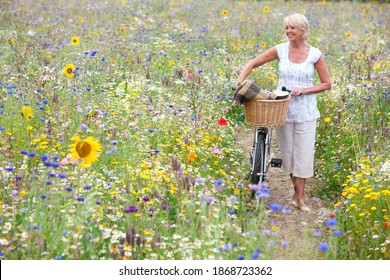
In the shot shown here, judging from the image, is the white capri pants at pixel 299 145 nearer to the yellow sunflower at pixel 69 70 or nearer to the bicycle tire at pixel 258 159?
the bicycle tire at pixel 258 159

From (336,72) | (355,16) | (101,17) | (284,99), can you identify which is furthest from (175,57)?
(355,16)

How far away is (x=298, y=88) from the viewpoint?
552 cm

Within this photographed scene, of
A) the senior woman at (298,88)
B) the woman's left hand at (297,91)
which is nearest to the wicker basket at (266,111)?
the woman's left hand at (297,91)

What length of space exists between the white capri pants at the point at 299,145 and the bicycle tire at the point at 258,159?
0.30m

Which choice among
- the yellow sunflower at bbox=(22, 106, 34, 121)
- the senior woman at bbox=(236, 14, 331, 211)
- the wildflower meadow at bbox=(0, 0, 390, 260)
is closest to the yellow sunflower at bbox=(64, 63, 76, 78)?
the wildflower meadow at bbox=(0, 0, 390, 260)

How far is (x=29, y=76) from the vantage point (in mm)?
7105

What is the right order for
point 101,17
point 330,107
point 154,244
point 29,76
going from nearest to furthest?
1. point 154,244
2. point 29,76
3. point 330,107
4. point 101,17

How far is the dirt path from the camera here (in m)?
4.85

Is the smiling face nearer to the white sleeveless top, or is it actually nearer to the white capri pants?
the white sleeveless top

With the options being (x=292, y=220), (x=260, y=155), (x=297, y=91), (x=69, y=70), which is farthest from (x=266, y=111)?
(x=69, y=70)

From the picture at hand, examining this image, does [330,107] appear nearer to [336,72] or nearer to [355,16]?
[336,72]

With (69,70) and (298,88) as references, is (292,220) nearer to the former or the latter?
(298,88)

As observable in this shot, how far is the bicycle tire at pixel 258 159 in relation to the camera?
5656mm
